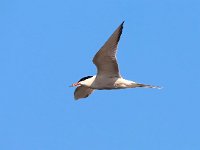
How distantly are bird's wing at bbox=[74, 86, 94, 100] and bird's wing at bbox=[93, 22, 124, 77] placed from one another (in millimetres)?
2702

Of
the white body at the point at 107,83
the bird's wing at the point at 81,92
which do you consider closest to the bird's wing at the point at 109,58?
the white body at the point at 107,83

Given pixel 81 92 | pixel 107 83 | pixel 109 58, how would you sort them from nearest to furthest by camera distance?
pixel 109 58 → pixel 107 83 → pixel 81 92

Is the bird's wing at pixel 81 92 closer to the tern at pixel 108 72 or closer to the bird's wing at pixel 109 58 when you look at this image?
the tern at pixel 108 72

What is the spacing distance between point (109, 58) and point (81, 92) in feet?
12.5

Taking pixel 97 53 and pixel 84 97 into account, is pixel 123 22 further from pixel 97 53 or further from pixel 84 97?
pixel 84 97

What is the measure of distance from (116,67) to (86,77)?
1.46m

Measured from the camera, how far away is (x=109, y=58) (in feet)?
50.2

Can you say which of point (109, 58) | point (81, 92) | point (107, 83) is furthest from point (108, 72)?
point (81, 92)

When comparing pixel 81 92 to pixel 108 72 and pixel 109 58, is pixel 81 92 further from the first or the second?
pixel 109 58

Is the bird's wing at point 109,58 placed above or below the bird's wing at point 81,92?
below

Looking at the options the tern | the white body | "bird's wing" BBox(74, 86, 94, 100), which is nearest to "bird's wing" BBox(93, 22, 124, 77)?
the tern

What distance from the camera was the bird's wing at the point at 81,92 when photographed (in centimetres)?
1870

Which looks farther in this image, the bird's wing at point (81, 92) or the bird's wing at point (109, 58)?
the bird's wing at point (81, 92)

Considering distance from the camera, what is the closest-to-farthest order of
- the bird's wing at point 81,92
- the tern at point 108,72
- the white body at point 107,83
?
the tern at point 108,72 → the white body at point 107,83 → the bird's wing at point 81,92
